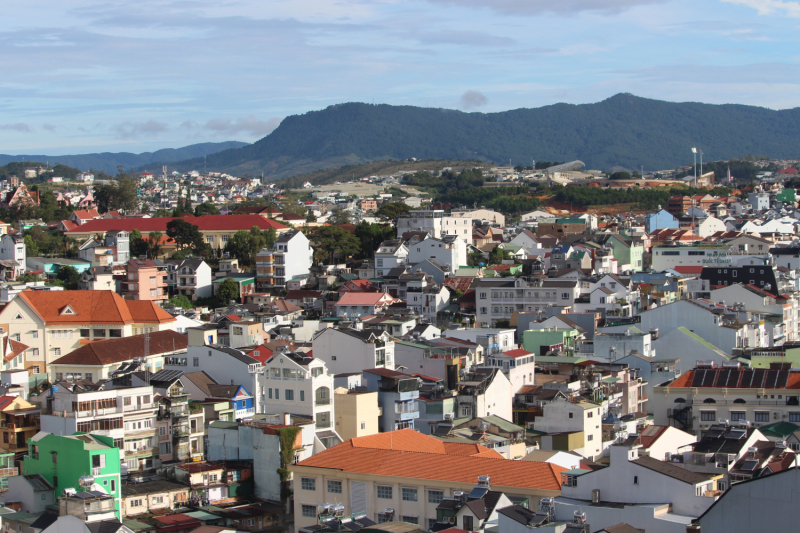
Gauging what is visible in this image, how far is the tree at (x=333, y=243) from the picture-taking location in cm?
5828

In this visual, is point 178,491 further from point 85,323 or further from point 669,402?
point 85,323

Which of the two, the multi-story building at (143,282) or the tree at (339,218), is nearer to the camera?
the multi-story building at (143,282)

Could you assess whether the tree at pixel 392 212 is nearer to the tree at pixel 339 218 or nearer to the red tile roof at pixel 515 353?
the tree at pixel 339 218

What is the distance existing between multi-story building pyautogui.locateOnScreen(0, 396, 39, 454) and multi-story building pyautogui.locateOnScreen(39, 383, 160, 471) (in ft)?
3.28

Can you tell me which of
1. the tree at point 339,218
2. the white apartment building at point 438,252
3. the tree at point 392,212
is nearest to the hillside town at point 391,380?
the white apartment building at point 438,252

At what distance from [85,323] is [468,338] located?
1548 centimetres

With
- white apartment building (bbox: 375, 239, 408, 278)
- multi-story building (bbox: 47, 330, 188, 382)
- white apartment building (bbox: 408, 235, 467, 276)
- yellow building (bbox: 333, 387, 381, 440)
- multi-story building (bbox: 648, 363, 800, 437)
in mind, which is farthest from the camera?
white apartment building (bbox: 408, 235, 467, 276)

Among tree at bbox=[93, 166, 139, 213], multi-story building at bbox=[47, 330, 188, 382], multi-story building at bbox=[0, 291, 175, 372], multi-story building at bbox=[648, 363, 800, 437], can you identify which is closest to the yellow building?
multi-story building at bbox=[648, 363, 800, 437]

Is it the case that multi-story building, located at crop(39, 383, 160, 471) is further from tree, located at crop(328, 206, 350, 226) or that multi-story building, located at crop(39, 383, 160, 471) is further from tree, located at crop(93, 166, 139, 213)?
tree, located at crop(93, 166, 139, 213)

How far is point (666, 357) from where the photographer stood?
36.3m

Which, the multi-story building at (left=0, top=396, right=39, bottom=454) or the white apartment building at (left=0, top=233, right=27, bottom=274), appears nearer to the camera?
the multi-story building at (left=0, top=396, right=39, bottom=454)

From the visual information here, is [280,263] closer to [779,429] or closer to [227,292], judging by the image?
[227,292]

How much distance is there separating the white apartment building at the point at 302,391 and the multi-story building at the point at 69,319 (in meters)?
15.4

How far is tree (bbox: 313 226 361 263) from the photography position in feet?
191
